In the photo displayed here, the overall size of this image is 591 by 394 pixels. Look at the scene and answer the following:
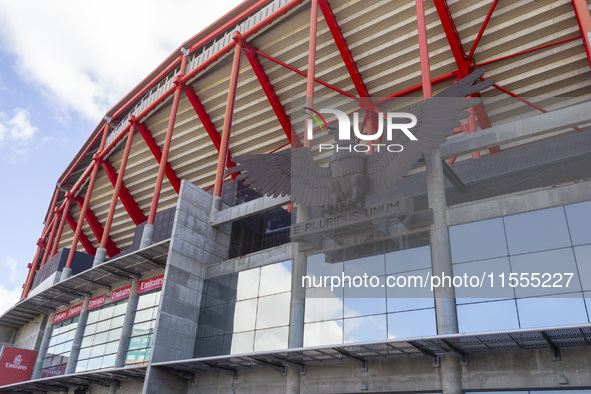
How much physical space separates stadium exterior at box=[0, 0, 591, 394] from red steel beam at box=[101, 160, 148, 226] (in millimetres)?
403

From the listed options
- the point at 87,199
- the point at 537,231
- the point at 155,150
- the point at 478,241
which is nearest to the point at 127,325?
the point at 87,199

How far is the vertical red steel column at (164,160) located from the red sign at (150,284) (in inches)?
90.5

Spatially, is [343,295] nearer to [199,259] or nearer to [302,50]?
[199,259]

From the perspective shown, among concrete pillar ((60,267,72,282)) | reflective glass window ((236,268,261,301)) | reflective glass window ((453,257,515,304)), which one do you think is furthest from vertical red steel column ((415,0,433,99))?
concrete pillar ((60,267,72,282))

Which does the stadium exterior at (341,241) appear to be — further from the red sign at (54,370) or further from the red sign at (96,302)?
the red sign at (54,370)

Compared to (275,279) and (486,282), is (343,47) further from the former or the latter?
(486,282)

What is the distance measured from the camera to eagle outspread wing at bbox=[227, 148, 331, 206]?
2042cm

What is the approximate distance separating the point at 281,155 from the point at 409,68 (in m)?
13.9

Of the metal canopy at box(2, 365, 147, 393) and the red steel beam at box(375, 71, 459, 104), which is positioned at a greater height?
the red steel beam at box(375, 71, 459, 104)

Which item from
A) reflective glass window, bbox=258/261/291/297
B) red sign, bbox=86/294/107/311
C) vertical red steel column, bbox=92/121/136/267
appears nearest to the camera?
reflective glass window, bbox=258/261/291/297

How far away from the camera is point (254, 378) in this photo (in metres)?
20.6

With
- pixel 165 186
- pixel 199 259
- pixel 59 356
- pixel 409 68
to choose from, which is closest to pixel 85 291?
pixel 59 356


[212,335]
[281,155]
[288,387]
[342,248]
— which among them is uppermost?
[281,155]

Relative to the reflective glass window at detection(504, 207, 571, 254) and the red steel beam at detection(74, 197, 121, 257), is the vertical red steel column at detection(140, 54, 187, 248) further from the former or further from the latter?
the reflective glass window at detection(504, 207, 571, 254)
